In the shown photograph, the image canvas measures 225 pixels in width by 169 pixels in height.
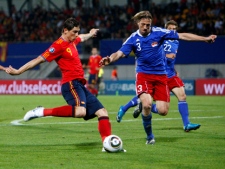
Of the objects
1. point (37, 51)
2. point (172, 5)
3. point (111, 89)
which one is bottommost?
point (111, 89)

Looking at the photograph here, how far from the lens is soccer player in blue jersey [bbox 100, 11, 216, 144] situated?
1052 centimetres

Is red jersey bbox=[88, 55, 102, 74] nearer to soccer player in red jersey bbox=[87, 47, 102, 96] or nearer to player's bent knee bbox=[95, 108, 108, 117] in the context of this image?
soccer player in red jersey bbox=[87, 47, 102, 96]

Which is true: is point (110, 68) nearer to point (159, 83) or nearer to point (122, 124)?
point (122, 124)

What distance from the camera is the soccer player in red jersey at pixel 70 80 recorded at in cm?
988

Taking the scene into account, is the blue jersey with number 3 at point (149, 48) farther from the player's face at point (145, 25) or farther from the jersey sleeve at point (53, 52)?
the jersey sleeve at point (53, 52)

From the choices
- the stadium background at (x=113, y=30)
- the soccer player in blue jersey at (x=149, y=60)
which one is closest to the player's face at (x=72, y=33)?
the soccer player in blue jersey at (x=149, y=60)

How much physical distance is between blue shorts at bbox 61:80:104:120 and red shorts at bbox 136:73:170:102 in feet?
4.00

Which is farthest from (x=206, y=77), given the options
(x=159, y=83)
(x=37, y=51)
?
(x=159, y=83)

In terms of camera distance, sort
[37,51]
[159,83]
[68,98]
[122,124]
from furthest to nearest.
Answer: [37,51] → [122,124] → [159,83] → [68,98]

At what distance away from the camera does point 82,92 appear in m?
10.1

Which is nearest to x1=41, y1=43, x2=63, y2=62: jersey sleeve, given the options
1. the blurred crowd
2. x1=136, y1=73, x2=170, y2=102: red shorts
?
x1=136, y1=73, x2=170, y2=102: red shorts

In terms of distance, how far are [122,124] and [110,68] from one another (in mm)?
23098

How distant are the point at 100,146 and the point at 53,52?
178cm

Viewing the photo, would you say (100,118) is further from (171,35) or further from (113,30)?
(113,30)
